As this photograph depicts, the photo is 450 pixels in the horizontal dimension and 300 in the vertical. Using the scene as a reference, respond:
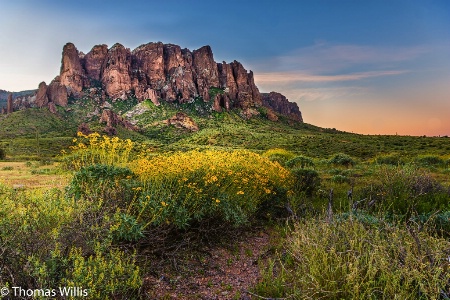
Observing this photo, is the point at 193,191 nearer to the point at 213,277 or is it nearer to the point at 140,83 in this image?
the point at 213,277

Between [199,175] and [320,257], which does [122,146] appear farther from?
[320,257]

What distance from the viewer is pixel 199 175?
6676mm

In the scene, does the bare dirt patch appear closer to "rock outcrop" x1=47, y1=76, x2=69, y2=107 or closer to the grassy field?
the grassy field

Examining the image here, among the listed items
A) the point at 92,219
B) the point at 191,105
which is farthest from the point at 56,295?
the point at 191,105

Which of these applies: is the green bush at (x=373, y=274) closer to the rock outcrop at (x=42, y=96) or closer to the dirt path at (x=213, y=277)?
the dirt path at (x=213, y=277)

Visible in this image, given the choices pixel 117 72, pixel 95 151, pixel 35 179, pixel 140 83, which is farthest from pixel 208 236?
pixel 117 72

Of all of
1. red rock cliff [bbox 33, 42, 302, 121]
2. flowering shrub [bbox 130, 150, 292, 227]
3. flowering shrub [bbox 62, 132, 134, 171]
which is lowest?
flowering shrub [bbox 130, 150, 292, 227]

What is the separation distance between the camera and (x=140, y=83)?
587 ft

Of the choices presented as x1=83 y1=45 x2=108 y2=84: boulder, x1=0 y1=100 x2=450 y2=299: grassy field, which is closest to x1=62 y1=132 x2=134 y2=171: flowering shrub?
x1=0 y1=100 x2=450 y2=299: grassy field

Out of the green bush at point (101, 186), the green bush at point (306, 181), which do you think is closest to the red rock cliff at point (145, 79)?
the green bush at point (306, 181)

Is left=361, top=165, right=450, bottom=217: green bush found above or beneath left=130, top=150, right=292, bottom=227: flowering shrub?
beneath

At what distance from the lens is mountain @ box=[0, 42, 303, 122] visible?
15838 cm

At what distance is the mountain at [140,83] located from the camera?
158 metres

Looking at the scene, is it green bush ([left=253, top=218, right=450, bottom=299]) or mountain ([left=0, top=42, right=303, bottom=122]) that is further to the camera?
mountain ([left=0, top=42, right=303, bottom=122])
